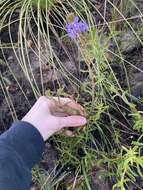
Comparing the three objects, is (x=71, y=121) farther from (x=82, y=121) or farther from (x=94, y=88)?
(x=94, y=88)

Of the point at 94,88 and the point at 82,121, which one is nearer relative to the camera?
the point at 82,121

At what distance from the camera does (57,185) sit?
1.70 metres

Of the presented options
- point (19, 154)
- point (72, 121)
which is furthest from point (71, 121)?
point (19, 154)

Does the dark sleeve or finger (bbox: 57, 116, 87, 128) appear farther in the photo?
finger (bbox: 57, 116, 87, 128)

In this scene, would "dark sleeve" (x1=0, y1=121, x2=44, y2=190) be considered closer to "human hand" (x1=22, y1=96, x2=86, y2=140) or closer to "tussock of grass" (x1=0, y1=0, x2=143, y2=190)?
"human hand" (x1=22, y1=96, x2=86, y2=140)

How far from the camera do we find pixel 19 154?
149 centimetres

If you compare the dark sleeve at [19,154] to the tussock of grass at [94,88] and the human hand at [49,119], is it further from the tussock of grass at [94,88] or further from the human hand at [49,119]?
the tussock of grass at [94,88]

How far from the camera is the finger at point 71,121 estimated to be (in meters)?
1.57

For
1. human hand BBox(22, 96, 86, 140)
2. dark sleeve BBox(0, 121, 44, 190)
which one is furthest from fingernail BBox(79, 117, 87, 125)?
dark sleeve BBox(0, 121, 44, 190)

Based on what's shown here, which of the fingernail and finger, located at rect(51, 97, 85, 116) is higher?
finger, located at rect(51, 97, 85, 116)

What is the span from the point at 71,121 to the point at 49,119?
0.23ft

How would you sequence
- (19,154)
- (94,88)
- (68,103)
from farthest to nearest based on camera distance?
(94,88) → (68,103) → (19,154)

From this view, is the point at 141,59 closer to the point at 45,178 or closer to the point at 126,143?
the point at 126,143

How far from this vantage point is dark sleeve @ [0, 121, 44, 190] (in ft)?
4.62
